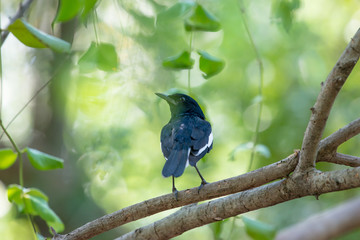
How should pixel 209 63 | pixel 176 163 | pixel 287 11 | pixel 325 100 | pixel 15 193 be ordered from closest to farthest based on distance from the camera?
pixel 325 100 < pixel 287 11 < pixel 209 63 < pixel 15 193 < pixel 176 163

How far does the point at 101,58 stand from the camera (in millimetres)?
1883

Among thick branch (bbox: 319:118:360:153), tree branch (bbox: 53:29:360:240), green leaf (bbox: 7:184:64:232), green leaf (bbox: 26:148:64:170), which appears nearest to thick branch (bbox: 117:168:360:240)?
tree branch (bbox: 53:29:360:240)

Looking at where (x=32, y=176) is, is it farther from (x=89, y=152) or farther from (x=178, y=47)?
(x=178, y=47)

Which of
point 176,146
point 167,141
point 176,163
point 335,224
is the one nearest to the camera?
point 335,224

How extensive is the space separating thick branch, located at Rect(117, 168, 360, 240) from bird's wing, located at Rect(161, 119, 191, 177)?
41 cm

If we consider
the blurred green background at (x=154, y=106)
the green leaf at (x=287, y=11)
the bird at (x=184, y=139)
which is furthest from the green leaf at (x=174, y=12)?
the blurred green background at (x=154, y=106)

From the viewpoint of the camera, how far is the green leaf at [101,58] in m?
1.88

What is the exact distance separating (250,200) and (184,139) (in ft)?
3.60

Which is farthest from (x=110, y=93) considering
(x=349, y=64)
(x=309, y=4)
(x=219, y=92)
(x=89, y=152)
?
(x=309, y=4)

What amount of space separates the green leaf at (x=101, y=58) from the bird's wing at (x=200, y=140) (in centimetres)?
133

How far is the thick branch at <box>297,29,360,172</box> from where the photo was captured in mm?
1725

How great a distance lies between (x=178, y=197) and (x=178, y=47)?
3.47 meters

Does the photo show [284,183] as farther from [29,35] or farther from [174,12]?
[29,35]

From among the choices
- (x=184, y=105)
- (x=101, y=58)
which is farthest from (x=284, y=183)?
(x=184, y=105)
